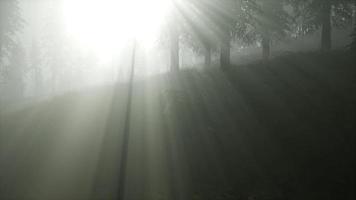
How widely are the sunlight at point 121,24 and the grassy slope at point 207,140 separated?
9512 millimetres

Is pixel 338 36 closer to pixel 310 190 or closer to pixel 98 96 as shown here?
pixel 98 96

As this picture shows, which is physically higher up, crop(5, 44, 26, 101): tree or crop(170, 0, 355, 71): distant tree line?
crop(170, 0, 355, 71): distant tree line

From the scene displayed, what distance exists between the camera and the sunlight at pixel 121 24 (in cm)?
3016

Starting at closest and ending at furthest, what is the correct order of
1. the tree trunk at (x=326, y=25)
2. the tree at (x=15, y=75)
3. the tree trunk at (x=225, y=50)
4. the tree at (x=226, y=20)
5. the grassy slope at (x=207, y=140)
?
the grassy slope at (x=207, y=140) < the tree at (x=226, y=20) < the tree trunk at (x=225, y=50) < the tree trunk at (x=326, y=25) < the tree at (x=15, y=75)

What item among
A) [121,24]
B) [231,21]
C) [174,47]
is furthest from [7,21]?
[231,21]

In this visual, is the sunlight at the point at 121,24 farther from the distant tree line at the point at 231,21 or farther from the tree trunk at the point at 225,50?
the tree trunk at the point at 225,50

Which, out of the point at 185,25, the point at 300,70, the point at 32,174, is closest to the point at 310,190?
the point at 300,70

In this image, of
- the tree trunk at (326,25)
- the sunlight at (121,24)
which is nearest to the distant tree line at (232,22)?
the tree trunk at (326,25)

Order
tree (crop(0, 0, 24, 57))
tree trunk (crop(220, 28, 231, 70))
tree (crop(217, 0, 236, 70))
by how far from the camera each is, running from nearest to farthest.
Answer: tree (crop(217, 0, 236, 70)), tree trunk (crop(220, 28, 231, 70)), tree (crop(0, 0, 24, 57))

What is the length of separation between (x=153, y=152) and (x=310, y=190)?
6497 mm

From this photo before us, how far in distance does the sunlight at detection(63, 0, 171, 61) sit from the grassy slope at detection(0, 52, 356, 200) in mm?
9512

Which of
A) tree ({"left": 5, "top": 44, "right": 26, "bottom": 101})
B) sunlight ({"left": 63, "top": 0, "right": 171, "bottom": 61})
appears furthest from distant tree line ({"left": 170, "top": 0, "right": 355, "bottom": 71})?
tree ({"left": 5, "top": 44, "right": 26, "bottom": 101})

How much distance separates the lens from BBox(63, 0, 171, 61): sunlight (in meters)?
30.2

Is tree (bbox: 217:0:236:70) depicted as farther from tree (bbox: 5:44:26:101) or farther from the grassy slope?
tree (bbox: 5:44:26:101)
